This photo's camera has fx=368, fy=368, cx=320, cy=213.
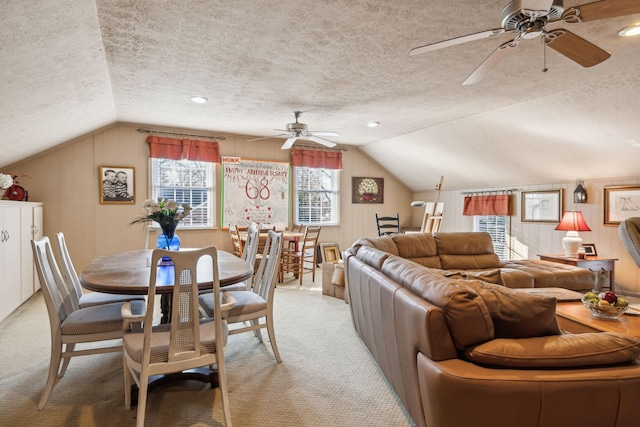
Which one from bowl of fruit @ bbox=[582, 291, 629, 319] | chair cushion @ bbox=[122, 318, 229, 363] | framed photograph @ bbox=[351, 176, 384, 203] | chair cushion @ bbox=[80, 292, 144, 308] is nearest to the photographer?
chair cushion @ bbox=[122, 318, 229, 363]

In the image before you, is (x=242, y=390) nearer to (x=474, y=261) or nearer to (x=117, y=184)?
(x=474, y=261)

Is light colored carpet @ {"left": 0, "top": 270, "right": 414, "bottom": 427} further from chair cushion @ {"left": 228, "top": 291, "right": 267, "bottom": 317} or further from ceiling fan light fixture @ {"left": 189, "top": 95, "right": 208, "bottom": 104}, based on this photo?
ceiling fan light fixture @ {"left": 189, "top": 95, "right": 208, "bottom": 104}

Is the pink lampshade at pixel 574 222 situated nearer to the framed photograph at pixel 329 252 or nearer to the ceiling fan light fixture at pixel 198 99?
the framed photograph at pixel 329 252

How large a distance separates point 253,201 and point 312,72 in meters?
3.43

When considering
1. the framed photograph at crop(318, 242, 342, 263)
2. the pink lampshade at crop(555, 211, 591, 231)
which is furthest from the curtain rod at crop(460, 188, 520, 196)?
the framed photograph at crop(318, 242, 342, 263)

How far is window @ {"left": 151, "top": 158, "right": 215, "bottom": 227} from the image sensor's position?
19.2 feet

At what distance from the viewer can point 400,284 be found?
6.91 ft

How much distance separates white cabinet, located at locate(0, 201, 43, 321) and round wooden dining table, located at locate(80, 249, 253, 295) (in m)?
1.47

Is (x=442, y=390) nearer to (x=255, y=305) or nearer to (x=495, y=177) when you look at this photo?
(x=255, y=305)

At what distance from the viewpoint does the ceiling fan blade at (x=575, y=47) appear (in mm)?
2027

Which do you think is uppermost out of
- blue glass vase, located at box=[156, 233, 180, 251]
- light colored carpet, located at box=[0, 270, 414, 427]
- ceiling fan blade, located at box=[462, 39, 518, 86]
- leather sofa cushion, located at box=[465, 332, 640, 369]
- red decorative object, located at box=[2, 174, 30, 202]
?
ceiling fan blade, located at box=[462, 39, 518, 86]

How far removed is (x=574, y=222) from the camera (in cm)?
482

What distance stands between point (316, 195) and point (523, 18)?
5.46 metres

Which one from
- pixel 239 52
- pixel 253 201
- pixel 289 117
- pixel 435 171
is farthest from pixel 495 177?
pixel 239 52
